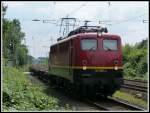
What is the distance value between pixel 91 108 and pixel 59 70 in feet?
27.6

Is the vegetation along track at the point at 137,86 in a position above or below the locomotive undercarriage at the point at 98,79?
below

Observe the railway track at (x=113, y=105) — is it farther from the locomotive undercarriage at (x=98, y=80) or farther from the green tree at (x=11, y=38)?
the green tree at (x=11, y=38)

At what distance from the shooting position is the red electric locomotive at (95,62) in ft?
65.9

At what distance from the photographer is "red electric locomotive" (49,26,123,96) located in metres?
20.1

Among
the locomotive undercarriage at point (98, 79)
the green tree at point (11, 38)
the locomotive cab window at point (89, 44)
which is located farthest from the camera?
the green tree at point (11, 38)

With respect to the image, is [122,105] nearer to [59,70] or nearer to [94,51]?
[94,51]

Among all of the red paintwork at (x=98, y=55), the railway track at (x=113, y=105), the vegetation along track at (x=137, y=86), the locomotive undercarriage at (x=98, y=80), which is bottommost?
the railway track at (x=113, y=105)

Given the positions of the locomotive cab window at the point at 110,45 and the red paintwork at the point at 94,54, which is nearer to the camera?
the red paintwork at the point at 94,54

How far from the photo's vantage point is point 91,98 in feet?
70.7

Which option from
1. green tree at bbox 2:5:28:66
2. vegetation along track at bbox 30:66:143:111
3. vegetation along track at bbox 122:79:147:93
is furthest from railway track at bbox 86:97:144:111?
green tree at bbox 2:5:28:66

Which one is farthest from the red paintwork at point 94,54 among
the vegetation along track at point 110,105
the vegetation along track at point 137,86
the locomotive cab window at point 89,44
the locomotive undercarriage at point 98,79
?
the vegetation along track at point 137,86

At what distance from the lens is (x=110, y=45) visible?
68.6ft

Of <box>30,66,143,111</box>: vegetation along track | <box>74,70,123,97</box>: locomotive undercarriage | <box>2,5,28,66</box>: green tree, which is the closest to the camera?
<box>30,66,143,111</box>: vegetation along track

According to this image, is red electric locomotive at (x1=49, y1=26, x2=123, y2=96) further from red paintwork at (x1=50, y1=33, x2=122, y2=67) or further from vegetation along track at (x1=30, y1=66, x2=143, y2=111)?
vegetation along track at (x1=30, y1=66, x2=143, y2=111)
